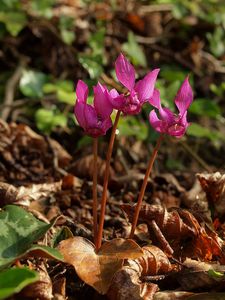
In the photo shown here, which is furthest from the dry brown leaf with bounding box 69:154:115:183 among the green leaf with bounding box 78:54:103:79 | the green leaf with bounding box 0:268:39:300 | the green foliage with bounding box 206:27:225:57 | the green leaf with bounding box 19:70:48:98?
the green foliage with bounding box 206:27:225:57

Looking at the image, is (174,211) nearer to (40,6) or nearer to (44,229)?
(44,229)

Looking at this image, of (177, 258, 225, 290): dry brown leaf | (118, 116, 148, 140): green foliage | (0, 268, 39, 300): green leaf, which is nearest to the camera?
(0, 268, 39, 300): green leaf

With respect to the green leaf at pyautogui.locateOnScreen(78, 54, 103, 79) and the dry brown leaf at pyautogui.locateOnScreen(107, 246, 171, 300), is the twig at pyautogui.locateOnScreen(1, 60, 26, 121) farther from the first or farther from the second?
the dry brown leaf at pyautogui.locateOnScreen(107, 246, 171, 300)

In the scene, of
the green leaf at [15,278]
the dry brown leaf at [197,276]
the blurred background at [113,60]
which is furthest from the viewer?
the blurred background at [113,60]

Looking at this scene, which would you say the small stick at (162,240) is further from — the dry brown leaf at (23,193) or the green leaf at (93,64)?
the green leaf at (93,64)

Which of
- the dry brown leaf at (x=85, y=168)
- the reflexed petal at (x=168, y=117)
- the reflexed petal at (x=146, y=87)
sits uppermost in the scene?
the reflexed petal at (x=146, y=87)

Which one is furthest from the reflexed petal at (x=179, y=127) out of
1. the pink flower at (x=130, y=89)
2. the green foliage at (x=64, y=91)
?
the green foliage at (x=64, y=91)

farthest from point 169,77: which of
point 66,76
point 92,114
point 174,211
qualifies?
point 92,114
